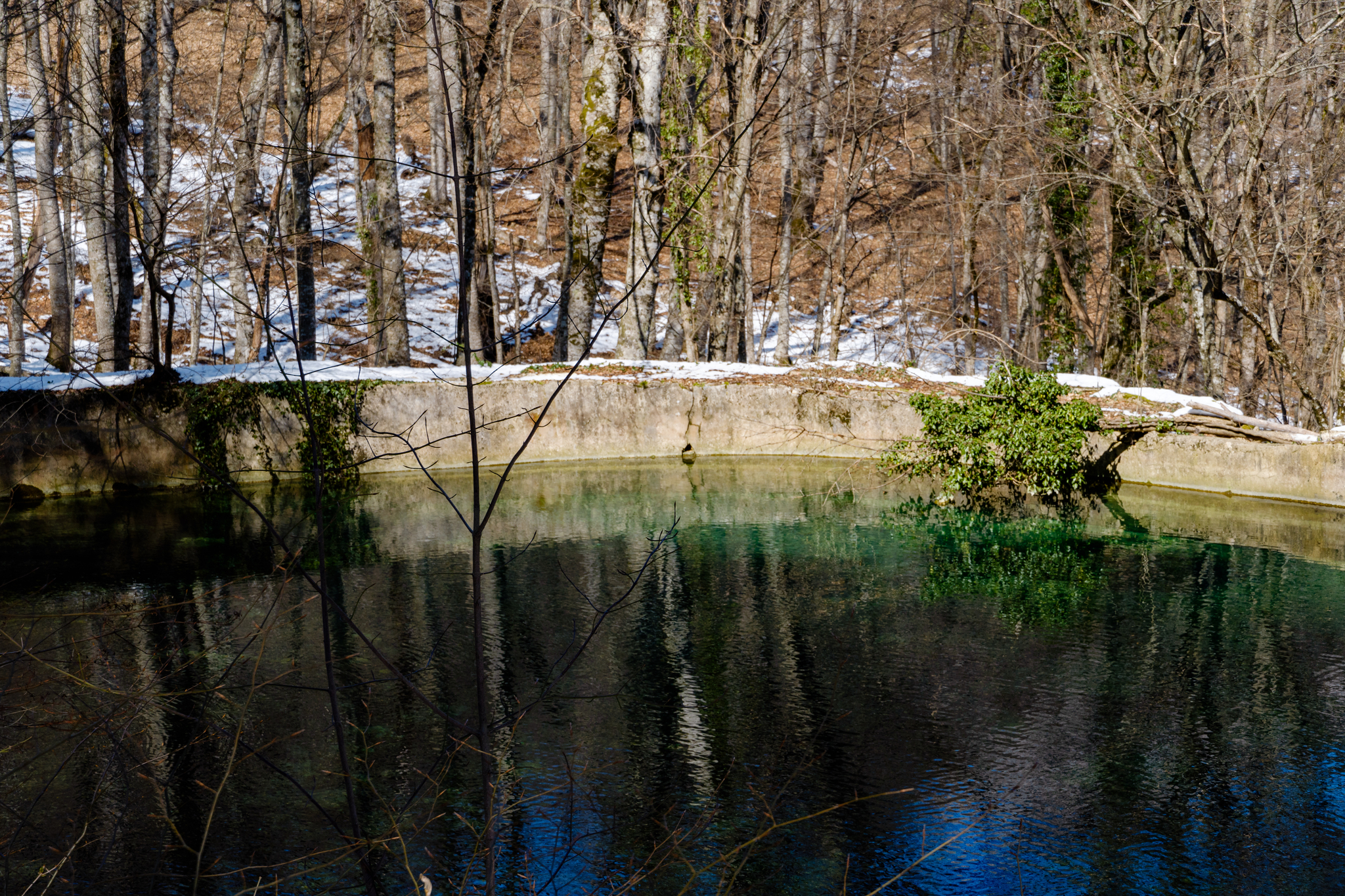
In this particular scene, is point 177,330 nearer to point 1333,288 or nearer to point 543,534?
point 543,534

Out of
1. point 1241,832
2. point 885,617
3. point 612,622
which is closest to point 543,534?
point 612,622

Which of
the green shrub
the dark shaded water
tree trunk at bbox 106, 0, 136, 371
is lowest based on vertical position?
the dark shaded water

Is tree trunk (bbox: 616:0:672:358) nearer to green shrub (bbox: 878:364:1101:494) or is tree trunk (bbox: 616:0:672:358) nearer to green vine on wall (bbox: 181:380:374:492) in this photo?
green vine on wall (bbox: 181:380:374:492)

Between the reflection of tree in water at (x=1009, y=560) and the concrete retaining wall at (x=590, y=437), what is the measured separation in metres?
2.33

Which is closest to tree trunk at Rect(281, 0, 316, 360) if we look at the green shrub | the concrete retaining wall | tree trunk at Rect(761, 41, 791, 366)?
the concrete retaining wall

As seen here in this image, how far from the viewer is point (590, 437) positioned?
1532 centimetres

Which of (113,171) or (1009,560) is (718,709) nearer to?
(1009,560)

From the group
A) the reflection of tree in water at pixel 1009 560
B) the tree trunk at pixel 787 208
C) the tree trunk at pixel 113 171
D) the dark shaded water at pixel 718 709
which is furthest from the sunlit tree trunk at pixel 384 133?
the reflection of tree in water at pixel 1009 560

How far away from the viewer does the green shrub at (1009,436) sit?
12.6m

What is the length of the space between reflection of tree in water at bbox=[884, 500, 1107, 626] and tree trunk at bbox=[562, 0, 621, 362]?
5.89m

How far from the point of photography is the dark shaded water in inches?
187

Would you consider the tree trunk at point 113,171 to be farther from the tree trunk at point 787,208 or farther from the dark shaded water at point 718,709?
the tree trunk at point 787,208

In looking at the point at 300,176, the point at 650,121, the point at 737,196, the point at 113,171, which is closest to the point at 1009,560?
the point at 650,121

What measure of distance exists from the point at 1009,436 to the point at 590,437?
5.78 metres
